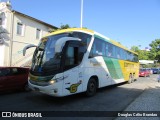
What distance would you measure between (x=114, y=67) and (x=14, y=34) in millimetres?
14147

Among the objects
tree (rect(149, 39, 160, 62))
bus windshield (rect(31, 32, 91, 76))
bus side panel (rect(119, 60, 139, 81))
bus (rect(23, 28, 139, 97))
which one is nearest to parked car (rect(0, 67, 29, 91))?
bus (rect(23, 28, 139, 97))

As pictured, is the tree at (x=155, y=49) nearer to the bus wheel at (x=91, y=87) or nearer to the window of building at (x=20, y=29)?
the window of building at (x=20, y=29)

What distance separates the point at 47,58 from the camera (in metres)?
8.86

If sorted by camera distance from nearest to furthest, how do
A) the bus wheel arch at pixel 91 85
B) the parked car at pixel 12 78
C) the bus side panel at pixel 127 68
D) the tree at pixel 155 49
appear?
1. the bus wheel arch at pixel 91 85
2. the parked car at pixel 12 78
3. the bus side panel at pixel 127 68
4. the tree at pixel 155 49

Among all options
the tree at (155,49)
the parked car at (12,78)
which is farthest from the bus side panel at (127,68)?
the tree at (155,49)

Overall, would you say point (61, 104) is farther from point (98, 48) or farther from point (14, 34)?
point (14, 34)

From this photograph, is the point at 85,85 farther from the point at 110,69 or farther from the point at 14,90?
the point at 14,90

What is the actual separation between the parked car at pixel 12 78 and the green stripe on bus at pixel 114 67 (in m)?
4.93

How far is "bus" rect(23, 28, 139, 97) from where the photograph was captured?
8547 millimetres

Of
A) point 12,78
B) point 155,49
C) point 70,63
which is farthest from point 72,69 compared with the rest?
point 155,49

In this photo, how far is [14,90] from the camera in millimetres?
12477

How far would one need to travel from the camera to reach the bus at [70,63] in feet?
28.0

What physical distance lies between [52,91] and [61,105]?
0.87m

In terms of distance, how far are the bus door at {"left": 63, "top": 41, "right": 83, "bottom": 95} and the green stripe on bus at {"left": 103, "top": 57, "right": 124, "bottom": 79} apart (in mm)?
3281
